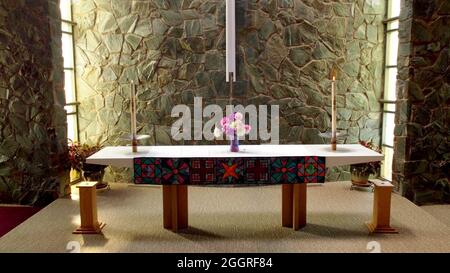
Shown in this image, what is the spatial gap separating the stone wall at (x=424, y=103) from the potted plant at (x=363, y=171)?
0.41 metres

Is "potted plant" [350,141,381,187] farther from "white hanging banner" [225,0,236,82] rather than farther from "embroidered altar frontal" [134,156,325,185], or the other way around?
"white hanging banner" [225,0,236,82]

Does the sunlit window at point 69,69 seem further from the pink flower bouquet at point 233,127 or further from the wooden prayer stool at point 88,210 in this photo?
the pink flower bouquet at point 233,127

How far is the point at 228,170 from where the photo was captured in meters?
4.01

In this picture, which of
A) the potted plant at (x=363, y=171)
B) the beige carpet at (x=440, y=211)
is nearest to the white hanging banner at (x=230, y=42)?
the potted plant at (x=363, y=171)

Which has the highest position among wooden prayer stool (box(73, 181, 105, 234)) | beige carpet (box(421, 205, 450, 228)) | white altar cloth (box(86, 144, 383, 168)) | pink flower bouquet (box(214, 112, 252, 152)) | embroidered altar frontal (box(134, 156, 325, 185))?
pink flower bouquet (box(214, 112, 252, 152))

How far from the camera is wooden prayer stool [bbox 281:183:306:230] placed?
429 centimetres

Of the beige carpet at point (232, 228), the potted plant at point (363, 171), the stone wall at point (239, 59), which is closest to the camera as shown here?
the beige carpet at point (232, 228)

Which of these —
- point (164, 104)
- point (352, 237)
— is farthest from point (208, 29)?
point (352, 237)

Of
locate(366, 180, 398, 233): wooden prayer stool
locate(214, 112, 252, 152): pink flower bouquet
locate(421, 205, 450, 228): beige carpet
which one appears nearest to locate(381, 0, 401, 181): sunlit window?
locate(421, 205, 450, 228): beige carpet

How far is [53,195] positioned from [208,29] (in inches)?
117

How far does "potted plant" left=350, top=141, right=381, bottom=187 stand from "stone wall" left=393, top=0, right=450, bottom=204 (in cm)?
41

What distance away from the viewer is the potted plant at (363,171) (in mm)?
5750

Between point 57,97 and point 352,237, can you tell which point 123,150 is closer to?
point 57,97

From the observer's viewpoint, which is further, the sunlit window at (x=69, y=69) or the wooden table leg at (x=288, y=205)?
the sunlit window at (x=69, y=69)
